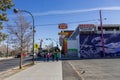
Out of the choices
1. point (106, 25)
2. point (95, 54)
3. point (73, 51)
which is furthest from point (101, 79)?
point (73, 51)

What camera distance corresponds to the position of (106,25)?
82750 millimetres

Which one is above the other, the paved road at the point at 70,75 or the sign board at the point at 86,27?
the sign board at the point at 86,27

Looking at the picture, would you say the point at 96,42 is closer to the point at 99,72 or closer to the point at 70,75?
the point at 99,72

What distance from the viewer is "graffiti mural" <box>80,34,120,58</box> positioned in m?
75.6

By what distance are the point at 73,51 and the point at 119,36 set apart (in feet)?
66.4

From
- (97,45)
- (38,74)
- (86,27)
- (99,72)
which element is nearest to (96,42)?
(97,45)

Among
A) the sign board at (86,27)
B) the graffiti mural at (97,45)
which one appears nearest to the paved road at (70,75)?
the sign board at (86,27)

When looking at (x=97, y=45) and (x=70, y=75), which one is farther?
(x=97, y=45)

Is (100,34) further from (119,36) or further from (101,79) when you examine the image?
(101,79)

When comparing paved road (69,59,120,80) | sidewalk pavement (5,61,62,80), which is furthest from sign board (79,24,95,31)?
sidewalk pavement (5,61,62,80)

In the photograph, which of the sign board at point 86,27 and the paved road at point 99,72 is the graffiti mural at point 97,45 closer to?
the sign board at point 86,27

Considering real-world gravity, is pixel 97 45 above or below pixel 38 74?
above

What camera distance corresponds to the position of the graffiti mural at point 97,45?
75.6 meters

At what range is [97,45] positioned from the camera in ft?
248
